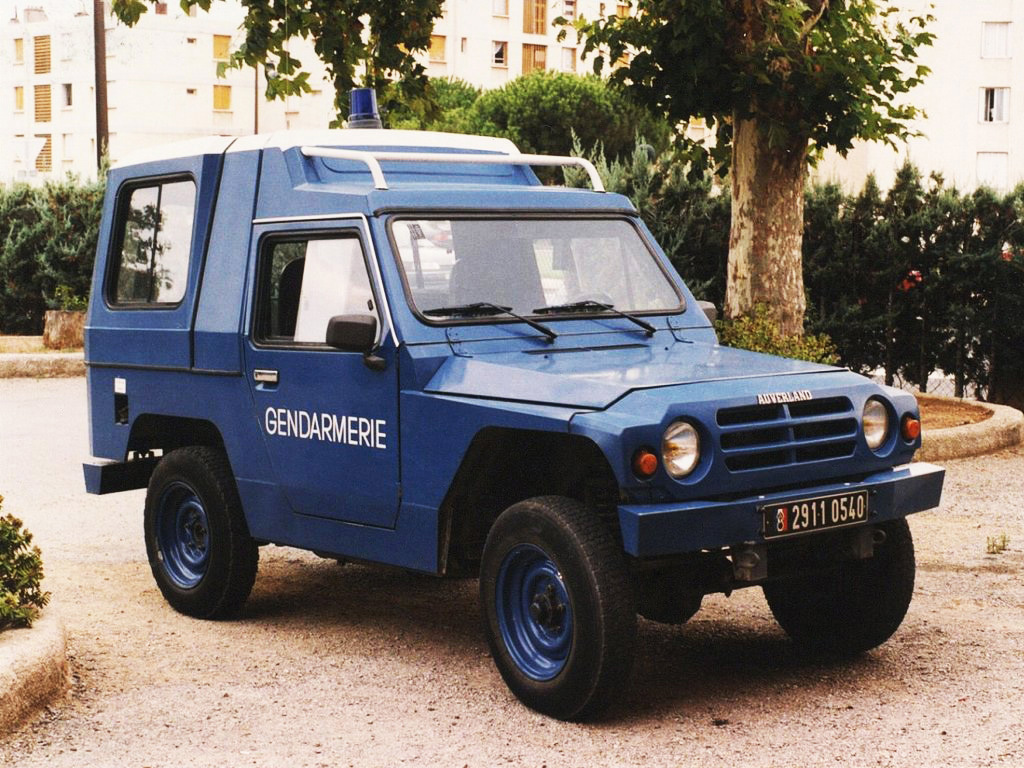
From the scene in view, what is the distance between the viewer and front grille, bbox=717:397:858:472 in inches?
211

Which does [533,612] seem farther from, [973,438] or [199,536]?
[973,438]

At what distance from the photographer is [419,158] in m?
6.75

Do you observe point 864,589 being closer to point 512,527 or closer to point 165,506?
point 512,527

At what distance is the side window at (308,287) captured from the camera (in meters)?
6.40

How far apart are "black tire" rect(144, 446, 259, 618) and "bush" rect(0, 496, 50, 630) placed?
3.18 feet

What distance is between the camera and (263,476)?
22.3 ft

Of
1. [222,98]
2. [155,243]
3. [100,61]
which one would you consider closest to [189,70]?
[222,98]

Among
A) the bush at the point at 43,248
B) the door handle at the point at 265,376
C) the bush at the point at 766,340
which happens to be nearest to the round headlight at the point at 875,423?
the door handle at the point at 265,376

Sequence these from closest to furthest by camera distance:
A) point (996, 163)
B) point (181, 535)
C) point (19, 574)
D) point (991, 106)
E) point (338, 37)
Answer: point (19, 574) < point (181, 535) < point (338, 37) < point (991, 106) < point (996, 163)

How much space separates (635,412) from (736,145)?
7929 millimetres

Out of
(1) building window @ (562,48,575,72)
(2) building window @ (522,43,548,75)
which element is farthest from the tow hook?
(1) building window @ (562,48,575,72)

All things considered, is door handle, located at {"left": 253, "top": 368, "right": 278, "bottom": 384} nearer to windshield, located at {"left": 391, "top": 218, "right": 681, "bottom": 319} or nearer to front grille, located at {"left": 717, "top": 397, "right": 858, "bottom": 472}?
windshield, located at {"left": 391, "top": 218, "right": 681, "bottom": 319}

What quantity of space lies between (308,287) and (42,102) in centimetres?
8616

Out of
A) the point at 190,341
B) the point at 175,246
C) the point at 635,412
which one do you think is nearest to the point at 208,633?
the point at 190,341
